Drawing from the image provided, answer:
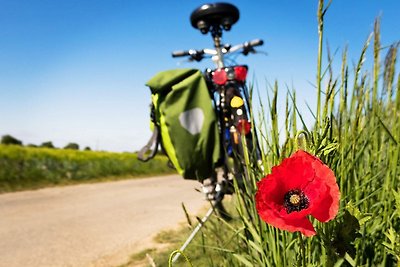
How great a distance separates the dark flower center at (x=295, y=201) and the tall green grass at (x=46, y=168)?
768 centimetres

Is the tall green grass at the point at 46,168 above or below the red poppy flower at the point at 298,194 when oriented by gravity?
below

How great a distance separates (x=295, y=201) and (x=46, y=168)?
10.1 m

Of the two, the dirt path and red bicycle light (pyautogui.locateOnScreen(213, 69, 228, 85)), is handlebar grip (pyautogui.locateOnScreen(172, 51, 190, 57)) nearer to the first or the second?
red bicycle light (pyautogui.locateOnScreen(213, 69, 228, 85))

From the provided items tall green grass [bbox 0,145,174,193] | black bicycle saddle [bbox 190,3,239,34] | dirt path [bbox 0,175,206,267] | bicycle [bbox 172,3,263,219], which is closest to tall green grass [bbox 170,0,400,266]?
bicycle [bbox 172,3,263,219]

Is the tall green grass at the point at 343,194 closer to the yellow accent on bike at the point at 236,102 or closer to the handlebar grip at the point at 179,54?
the yellow accent on bike at the point at 236,102

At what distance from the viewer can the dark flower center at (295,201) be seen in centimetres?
62

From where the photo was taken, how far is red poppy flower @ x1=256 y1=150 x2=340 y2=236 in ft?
1.87

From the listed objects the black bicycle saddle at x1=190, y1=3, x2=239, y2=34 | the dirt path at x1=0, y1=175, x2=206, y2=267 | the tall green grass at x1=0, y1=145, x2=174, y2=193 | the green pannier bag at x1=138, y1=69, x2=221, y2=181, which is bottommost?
→ the tall green grass at x1=0, y1=145, x2=174, y2=193

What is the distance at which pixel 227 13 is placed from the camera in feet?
9.48

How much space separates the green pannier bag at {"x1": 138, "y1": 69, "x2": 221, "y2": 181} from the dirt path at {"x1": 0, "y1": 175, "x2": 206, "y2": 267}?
1072 mm

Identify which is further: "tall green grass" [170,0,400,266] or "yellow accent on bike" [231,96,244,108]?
"yellow accent on bike" [231,96,244,108]

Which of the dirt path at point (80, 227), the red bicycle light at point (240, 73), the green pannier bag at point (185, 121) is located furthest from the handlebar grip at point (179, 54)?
the dirt path at point (80, 227)

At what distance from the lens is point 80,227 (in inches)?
156

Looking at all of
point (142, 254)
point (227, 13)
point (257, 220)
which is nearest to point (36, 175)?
point (142, 254)
